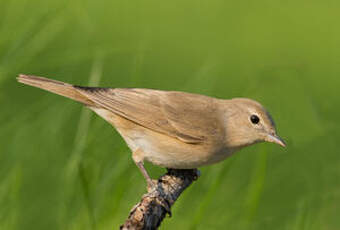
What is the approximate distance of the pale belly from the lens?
437 cm

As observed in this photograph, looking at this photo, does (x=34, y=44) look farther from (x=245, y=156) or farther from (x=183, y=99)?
(x=245, y=156)

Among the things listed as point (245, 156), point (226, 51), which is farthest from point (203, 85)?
point (226, 51)

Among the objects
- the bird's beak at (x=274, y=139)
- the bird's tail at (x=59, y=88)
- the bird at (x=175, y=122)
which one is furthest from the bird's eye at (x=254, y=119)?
the bird's tail at (x=59, y=88)

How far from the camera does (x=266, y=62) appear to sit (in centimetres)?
1038

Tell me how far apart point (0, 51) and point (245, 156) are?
395cm

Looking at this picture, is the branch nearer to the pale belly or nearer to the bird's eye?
the pale belly

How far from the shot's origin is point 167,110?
187 inches

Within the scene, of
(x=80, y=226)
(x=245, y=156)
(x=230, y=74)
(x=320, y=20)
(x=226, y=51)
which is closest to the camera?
(x=80, y=226)

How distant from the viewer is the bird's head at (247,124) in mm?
4504

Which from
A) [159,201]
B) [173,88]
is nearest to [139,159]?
[159,201]

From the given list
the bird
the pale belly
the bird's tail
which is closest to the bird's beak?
the bird

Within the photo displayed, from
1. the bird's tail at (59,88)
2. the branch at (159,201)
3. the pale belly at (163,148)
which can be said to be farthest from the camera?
the bird's tail at (59,88)

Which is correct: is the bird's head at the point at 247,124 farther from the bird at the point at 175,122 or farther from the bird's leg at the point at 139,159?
the bird's leg at the point at 139,159

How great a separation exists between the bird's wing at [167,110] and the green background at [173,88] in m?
0.14
